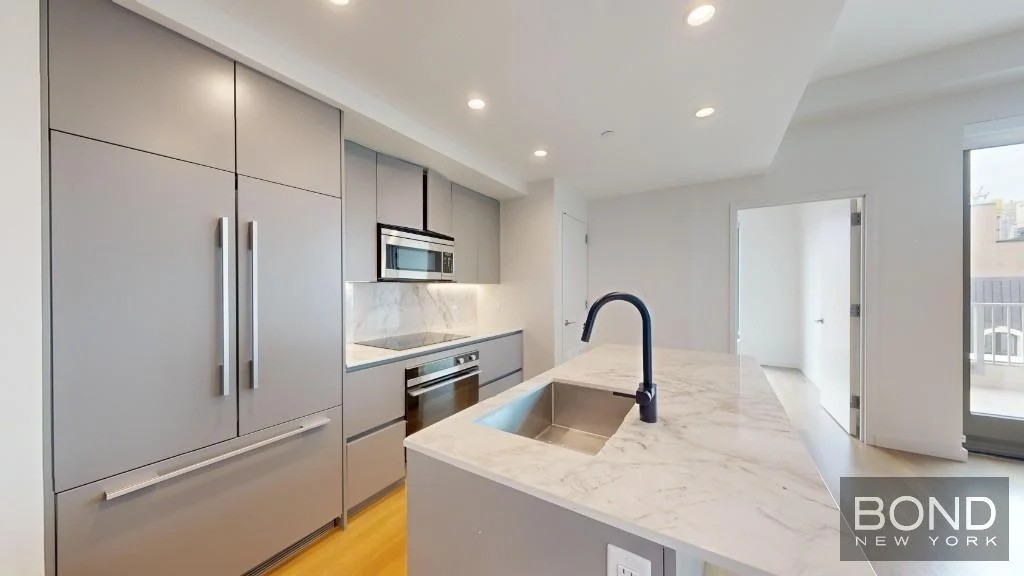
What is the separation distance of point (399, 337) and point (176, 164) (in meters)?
1.84

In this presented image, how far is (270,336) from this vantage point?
1.52 m

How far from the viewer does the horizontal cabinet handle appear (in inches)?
44.8

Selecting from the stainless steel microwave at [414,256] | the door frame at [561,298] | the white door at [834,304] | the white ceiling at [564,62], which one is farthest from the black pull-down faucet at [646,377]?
the white door at [834,304]

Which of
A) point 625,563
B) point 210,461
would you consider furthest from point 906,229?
point 210,461

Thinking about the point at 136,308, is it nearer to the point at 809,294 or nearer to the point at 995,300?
the point at 995,300

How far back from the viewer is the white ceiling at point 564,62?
133cm

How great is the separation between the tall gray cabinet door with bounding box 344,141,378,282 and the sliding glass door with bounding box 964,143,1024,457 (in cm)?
423

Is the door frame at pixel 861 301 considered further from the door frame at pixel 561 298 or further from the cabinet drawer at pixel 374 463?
the cabinet drawer at pixel 374 463

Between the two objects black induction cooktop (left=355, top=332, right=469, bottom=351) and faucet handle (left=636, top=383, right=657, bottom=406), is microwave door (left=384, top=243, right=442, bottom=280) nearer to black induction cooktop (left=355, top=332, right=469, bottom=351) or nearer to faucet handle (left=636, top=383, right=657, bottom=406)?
black induction cooktop (left=355, top=332, right=469, bottom=351)

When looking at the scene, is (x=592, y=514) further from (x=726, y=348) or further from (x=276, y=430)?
(x=726, y=348)

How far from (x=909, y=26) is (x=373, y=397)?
385 cm

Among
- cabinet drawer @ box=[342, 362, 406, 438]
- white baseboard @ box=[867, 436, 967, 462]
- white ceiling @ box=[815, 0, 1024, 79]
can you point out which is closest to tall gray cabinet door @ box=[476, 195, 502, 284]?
cabinet drawer @ box=[342, 362, 406, 438]

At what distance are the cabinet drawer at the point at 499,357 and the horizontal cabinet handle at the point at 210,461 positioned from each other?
1.34m

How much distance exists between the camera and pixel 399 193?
2516 millimetres
